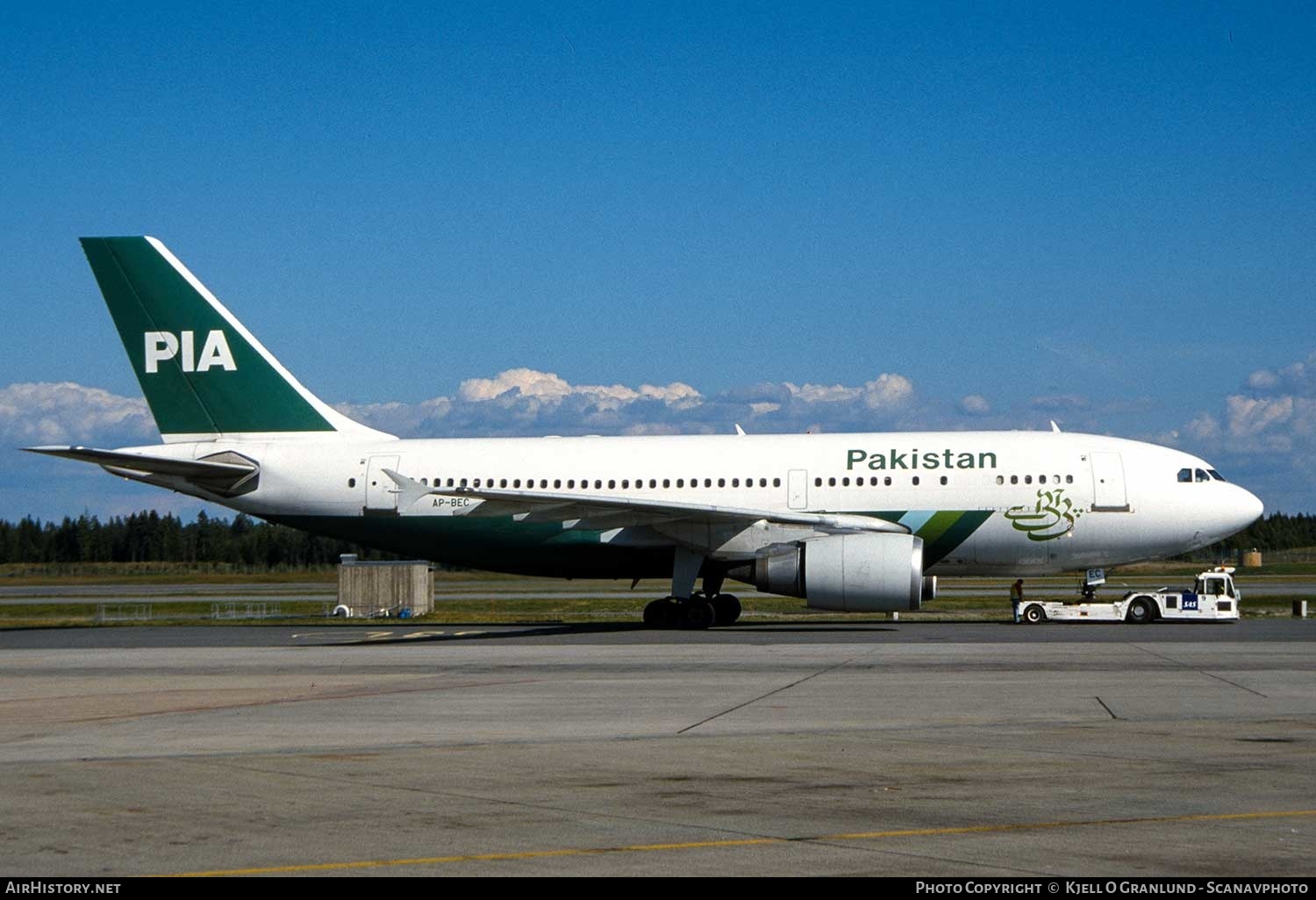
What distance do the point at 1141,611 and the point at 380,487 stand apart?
56.3ft

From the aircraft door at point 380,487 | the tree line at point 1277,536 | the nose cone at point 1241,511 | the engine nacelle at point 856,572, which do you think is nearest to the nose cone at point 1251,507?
the nose cone at point 1241,511

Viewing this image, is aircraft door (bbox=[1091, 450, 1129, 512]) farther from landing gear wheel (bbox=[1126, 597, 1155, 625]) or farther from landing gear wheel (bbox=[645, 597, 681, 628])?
landing gear wheel (bbox=[645, 597, 681, 628])

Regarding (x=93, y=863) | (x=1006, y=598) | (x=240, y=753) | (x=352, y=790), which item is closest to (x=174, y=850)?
(x=93, y=863)

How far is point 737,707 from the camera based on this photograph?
50.1ft

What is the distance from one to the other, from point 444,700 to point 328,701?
1393 mm

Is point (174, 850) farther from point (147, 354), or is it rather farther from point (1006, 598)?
point (1006, 598)

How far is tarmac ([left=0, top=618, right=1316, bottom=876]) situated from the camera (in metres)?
7.91

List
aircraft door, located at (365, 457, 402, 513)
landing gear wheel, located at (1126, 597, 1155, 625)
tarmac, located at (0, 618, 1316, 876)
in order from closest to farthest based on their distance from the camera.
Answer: tarmac, located at (0, 618, 1316, 876) < landing gear wheel, located at (1126, 597, 1155, 625) < aircraft door, located at (365, 457, 402, 513)

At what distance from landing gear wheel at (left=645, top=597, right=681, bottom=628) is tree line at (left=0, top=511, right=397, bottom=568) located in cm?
10606

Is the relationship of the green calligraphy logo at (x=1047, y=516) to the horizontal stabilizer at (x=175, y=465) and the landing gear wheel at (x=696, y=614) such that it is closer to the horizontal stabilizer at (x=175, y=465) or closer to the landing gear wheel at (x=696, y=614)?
the landing gear wheel at (x=696, y=614)

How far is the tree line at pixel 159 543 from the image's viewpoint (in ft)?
440

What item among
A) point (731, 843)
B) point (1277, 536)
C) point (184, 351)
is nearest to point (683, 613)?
point (184, 351)

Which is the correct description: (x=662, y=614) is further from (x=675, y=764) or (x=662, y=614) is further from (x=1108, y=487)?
(x=675, y=764)

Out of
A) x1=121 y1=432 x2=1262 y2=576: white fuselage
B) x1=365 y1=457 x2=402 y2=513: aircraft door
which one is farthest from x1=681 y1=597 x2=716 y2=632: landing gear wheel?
x1=365 y1=457 x2=402 y2=513: aircraft door
